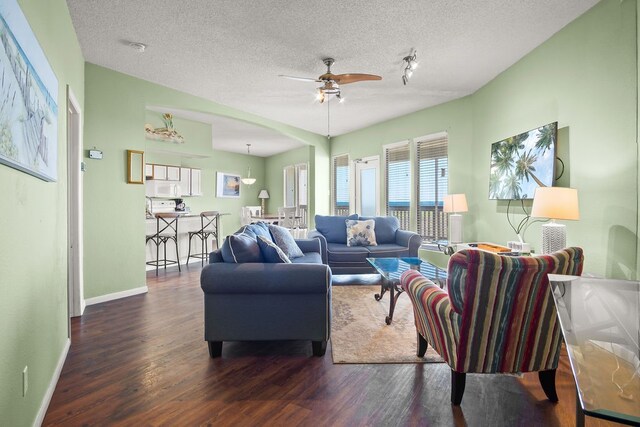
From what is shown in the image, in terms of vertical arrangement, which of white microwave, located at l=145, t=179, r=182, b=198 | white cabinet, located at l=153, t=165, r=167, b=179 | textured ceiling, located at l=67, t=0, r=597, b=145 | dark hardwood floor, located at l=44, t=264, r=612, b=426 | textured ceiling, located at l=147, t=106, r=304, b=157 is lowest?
dark hardwood floor, located at l=44, t=264, r=612, b=426

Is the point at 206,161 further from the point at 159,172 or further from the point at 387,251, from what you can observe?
the point at 387,251

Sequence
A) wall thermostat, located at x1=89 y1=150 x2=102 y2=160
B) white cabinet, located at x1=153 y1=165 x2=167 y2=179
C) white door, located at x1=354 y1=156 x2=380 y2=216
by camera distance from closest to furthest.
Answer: wall thermostat, located at x1=89 y1=150 x2=102 y2=160 < white door, located at x1=354 y1=156 x2=380 y2=216 < white cabinet, located at x1=153 y1=165 x2=167 y2=179

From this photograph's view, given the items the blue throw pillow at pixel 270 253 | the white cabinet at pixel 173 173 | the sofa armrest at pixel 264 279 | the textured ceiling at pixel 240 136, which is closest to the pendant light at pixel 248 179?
the textured ceiling at pixel 240 136

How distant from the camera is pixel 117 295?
3885 mm

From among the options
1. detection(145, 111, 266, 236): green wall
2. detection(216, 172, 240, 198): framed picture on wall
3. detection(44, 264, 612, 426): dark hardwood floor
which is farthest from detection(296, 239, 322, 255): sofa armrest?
detection(216, 172, 240, 198): framed picture on wall

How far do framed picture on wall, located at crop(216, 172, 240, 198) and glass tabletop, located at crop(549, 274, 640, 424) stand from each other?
28.0 ft

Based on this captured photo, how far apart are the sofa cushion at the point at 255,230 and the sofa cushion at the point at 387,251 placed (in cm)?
164

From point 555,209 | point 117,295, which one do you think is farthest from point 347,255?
point 117,295

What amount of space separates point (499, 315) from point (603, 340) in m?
0.51

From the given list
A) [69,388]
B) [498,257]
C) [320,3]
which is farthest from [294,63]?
[69,388]

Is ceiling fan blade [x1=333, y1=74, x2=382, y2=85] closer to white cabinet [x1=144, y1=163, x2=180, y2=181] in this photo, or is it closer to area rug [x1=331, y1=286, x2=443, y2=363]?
area rug [x1=331, y1=286, x2=443, y2=363]

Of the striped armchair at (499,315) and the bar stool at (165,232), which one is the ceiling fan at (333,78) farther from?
the bar stool at (165,232)

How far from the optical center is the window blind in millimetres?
7316

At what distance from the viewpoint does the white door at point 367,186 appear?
657cm
